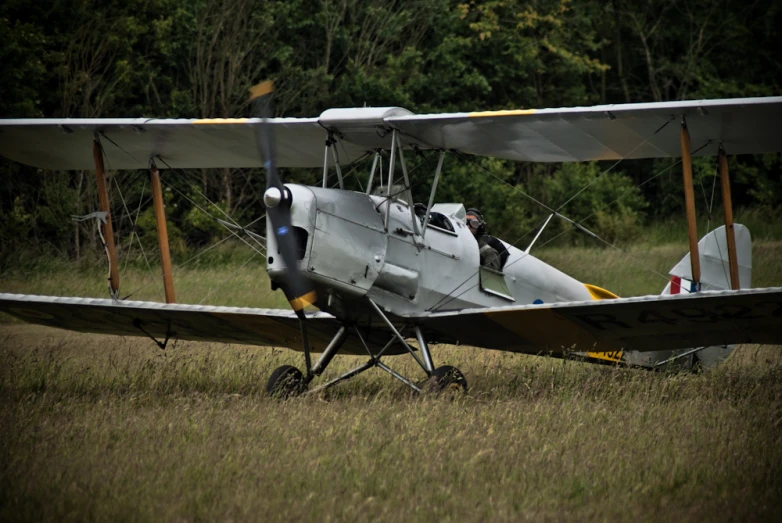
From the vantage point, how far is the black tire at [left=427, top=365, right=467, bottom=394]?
7.76m

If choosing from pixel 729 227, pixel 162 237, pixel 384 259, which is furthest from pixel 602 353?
pixel 162 237

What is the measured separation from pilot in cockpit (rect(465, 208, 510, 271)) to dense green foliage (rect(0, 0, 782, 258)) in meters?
8.33

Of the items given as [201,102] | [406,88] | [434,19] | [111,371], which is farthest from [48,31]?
[111,371]

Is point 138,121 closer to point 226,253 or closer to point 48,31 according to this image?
point 226,253

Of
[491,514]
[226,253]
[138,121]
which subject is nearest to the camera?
[491,514]

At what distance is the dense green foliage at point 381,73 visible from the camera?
69.4ft

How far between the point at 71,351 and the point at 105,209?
12.1 feet

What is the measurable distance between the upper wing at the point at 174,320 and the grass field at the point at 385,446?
0.40m

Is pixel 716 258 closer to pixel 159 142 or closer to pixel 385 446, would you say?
pixel 385 446

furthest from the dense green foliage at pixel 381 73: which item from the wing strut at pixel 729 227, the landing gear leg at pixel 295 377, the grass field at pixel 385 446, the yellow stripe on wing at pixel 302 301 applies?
the yellow stripe on wing at pixel 302 301

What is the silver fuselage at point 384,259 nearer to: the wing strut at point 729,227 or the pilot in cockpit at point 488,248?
the pilot in cockpit at point 488,248

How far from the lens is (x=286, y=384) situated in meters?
8.01

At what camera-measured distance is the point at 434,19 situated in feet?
91.1

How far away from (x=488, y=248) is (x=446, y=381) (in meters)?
1.55
